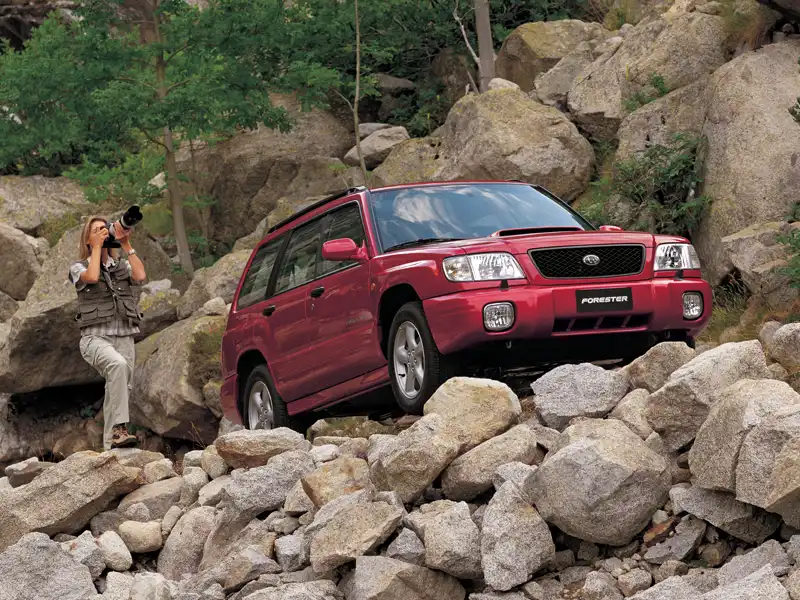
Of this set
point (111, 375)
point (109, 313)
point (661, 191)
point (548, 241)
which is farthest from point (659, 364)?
point (661, 191)

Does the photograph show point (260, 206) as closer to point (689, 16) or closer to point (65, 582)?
point (689, 16)

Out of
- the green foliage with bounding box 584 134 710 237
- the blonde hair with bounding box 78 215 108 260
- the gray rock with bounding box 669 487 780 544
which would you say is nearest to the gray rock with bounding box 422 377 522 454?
the gray rock with bounding box 669 487 780 544

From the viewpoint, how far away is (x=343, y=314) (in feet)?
31.2

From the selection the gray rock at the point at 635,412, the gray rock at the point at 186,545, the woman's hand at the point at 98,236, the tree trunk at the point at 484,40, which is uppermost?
the tree trunk at the point at 484,40

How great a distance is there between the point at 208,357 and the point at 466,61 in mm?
9955

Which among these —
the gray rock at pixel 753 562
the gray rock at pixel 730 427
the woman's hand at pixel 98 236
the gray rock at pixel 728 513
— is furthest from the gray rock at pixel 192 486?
the gray rock at pixel 753 562

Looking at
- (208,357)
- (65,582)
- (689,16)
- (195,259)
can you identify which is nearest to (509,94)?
(689,16)

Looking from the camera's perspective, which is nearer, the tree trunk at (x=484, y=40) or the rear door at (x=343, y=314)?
the rear door at (x=343, y=314)

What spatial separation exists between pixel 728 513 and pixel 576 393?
66.9 inches

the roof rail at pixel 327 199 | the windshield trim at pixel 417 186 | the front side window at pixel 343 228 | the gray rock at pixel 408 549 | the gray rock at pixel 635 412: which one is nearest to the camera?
the gray rock at pixel 408 549

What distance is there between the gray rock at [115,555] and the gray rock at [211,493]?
0.69 metres

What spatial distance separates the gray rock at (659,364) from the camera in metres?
7.65

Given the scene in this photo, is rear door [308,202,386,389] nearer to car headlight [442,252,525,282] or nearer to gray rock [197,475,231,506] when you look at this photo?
car headlight [442,252,525,282]

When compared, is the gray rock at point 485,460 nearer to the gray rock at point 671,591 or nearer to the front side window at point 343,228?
the gray rock at point 671,591
